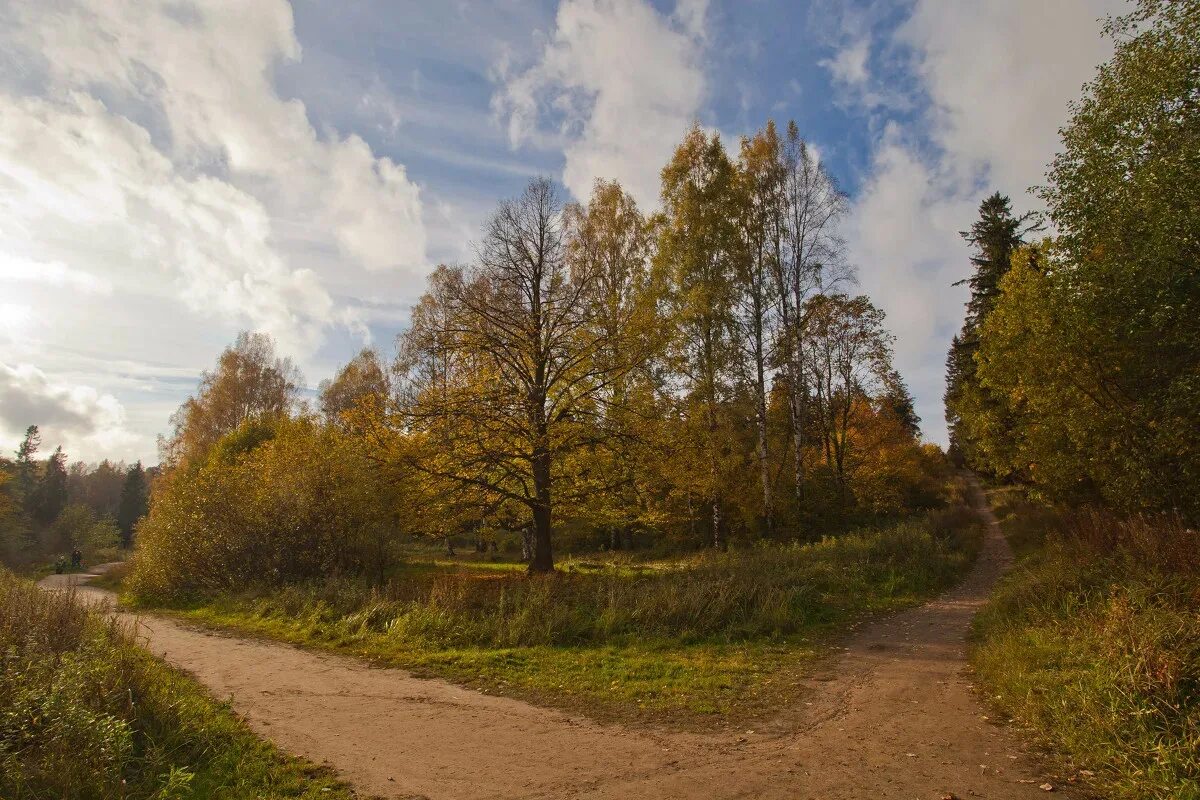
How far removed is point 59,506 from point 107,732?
260 feet

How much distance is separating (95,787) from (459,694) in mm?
Result: 4137

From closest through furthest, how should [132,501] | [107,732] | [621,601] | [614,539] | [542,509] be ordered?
[107,732] → [621,601] → [542,509] → [614,539] → [132,501]

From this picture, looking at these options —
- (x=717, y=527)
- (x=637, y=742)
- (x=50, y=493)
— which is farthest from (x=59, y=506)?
(x=637, y=742)

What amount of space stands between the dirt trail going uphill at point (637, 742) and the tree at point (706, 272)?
13105mm

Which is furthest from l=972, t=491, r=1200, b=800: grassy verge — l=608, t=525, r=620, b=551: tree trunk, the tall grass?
l=608, t=525, r=620, b=551: tree trunk

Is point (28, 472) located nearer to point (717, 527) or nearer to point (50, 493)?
point (50, 493)

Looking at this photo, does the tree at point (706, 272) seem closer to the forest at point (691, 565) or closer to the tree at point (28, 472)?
the forest at point (691, 565)

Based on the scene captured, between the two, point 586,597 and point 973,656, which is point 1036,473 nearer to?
point 973,656

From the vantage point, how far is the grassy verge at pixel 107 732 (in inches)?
178

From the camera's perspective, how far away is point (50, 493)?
6366 cm

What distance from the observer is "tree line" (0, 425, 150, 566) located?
41344 mm

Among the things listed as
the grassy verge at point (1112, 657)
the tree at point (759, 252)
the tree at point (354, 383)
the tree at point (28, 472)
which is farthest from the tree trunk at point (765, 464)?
the tree at point (28, 472)

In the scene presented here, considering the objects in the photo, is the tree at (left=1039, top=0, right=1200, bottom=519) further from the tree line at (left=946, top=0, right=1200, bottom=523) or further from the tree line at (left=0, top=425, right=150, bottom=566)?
the tree line at (left=0, top=425, right=150, bottom=566)

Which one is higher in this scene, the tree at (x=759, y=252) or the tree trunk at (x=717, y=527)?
the tree at (x=759, y=252)
